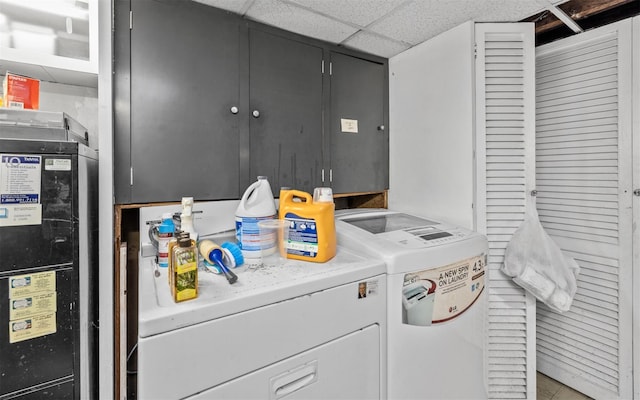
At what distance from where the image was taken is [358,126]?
6.84 feet

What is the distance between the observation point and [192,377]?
83cm

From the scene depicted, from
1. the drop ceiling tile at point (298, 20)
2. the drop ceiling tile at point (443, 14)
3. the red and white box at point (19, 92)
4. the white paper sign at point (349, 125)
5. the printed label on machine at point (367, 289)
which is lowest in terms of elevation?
the printed label on machine at point (367, 289)

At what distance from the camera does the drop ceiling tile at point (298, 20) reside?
60.4 inches

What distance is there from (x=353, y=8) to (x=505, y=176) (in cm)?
127

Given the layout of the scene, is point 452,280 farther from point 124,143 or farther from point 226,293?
point 124,143

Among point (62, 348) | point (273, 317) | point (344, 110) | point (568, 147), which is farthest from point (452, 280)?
point (62, 348)

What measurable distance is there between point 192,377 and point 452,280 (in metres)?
1.10

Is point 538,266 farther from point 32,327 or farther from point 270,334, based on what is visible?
point 32,327

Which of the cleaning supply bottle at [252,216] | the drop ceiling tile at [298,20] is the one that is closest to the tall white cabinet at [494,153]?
the drop ceiling tile at [298,20]

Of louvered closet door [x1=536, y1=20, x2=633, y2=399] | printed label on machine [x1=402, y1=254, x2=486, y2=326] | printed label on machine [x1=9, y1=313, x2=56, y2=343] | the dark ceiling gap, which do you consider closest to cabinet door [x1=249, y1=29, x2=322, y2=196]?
printed label on machine [x1=402, y1=254, x2=486, y2=326]

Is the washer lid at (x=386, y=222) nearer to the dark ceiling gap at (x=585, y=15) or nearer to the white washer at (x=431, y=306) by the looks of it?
the white washer at (x=431, y=306)

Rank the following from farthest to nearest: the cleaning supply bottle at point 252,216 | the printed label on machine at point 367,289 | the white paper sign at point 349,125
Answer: the white paper sign at point 349,125, the cleaning supply bottle at point 252,216, the printed label on machine at point 367,289

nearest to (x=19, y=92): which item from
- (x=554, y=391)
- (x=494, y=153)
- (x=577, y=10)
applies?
(x=494, y=153)

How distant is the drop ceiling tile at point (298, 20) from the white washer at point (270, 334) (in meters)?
1.28
